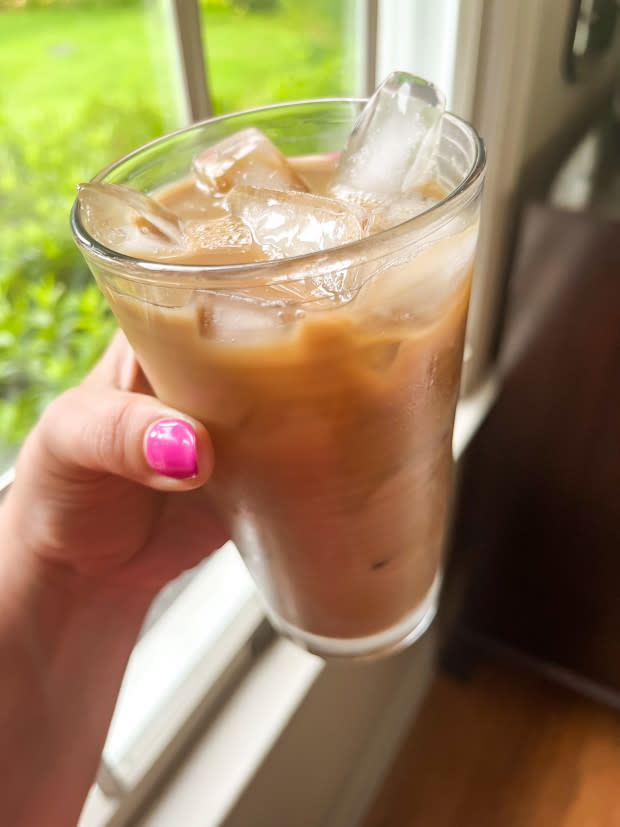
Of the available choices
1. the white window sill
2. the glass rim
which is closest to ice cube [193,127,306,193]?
the glass rim

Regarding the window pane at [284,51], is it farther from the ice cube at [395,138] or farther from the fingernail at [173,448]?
the fingernail at [173,448]

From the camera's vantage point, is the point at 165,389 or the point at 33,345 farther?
the point at 33,345

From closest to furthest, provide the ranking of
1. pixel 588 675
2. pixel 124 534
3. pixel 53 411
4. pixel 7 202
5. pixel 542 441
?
pixel 53 411 → pixel 124 534 → pixel 7 202 → pixel 542 441 → pixel 588 675

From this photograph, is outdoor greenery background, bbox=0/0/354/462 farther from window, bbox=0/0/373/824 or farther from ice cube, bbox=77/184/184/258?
ice cube, bbox=77/184/184/258

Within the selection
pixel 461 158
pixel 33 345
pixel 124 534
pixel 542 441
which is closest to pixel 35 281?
pixel 33 345

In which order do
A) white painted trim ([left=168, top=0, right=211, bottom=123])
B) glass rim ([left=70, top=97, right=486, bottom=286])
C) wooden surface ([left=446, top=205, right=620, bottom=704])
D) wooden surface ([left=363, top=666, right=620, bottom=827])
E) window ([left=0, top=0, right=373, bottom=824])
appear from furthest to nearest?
wooden surface ([left=363, top=666, right=620, bottom=827]), wooden surface ([left=446, top=205, right=620, bottom=704]), window ([left=0, top=0, right=373, bottom=824]), white painted trim ([left=168, top=0, right=211, bottom=123]), glass rim ([left=70, top=97, right=486, bottom=286])

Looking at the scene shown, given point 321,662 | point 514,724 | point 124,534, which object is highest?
point 124,534

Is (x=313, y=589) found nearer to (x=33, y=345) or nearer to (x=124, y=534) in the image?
(x=124, y=534)

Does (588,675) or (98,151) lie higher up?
(98,151)
